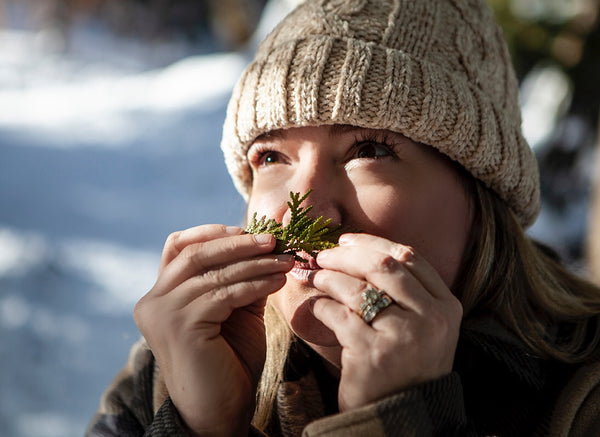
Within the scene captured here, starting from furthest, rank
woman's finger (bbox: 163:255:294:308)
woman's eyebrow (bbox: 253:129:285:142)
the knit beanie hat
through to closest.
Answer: woman's eyebrow (bbox: 253:129:285:142) < the knit beanie hat < woman's finger (bbox: 163:255:294:308)

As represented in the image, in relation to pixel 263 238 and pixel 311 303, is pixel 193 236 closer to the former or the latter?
pixel 263 238

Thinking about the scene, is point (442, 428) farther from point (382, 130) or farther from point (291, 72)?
point (291, 72)

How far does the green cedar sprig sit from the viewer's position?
1308mm

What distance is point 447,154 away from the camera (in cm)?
161

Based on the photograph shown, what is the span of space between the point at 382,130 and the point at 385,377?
29.2 inches

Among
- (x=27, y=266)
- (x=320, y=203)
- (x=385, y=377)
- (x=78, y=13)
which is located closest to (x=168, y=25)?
(x=78, y=13)

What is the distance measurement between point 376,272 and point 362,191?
0.33 meters

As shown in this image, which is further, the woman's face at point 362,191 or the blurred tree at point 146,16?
the blurred tree at point 146,16

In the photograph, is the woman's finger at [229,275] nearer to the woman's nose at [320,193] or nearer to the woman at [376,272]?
the woman at [376,272]

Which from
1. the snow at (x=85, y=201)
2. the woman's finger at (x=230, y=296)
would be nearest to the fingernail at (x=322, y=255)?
the woman's finger at (x=230, y=296)

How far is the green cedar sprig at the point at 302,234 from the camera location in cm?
131

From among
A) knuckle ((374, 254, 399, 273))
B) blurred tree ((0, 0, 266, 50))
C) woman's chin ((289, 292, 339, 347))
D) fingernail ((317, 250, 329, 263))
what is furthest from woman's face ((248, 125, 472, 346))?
blurred tree ((0, 0, 266, 50))

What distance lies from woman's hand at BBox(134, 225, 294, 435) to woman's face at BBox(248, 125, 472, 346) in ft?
0.56

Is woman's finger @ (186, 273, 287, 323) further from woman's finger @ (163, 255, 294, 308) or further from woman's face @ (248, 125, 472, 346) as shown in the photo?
woman's face @ (248, 125, 472, 346)
